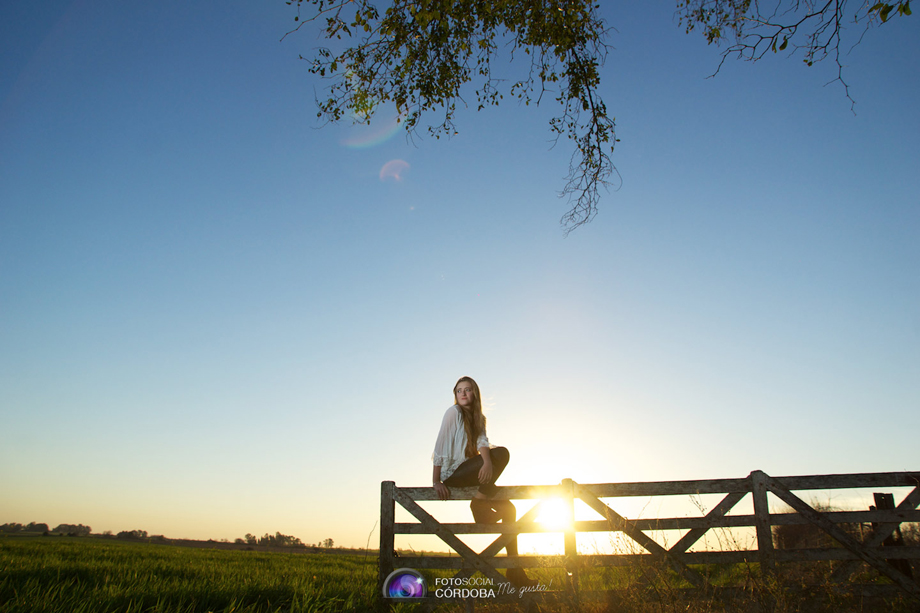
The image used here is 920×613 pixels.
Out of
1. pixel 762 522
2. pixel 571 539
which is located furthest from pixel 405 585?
pixel 762 522

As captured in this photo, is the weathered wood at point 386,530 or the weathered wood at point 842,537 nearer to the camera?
the weathered wood at point 842,537

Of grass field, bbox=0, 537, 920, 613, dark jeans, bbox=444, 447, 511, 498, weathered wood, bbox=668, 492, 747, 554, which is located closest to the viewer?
grass field, bbox=0, 537, 920, 613

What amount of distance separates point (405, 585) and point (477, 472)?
1487mm

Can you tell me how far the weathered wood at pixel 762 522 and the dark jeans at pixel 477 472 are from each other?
9.02 feet

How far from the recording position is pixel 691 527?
5266 millimetres

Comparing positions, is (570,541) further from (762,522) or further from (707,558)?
(762,522)

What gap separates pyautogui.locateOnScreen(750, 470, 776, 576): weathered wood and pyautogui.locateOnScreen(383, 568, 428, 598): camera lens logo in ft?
11.8

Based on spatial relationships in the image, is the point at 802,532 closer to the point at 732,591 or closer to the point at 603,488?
the point at 732,591

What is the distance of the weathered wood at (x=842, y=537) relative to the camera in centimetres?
499

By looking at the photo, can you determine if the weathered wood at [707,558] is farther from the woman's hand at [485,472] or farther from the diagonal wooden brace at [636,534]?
the woman's hand at [485,472]

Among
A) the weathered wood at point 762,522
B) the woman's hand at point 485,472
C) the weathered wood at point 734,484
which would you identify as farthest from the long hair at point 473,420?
the weathered wood at point 762,522

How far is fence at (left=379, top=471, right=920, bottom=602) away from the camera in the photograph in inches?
201

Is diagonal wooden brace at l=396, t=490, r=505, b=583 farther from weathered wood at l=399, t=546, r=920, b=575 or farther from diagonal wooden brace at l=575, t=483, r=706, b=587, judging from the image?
diagonal wooden brace at l=575, t=483, r=706, b=587

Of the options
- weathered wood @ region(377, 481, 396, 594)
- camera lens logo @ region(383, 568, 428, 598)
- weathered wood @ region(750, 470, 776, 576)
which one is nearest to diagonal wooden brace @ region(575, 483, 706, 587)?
weathered wood @ region(750, 470, 776, 576)
